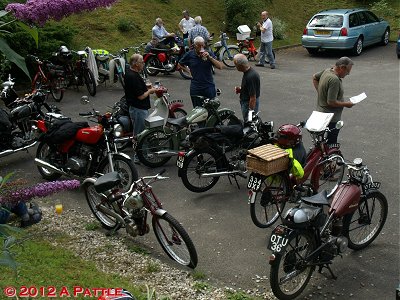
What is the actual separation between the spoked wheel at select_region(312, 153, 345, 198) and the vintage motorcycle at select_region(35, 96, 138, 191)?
2499 mm

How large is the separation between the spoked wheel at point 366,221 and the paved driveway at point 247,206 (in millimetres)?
130

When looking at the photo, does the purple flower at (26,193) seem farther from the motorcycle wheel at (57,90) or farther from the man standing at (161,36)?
the man standing at (161,36)

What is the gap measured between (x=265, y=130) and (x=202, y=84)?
227 centimetres

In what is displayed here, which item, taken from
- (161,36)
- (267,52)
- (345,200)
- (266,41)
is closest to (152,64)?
(161,36)

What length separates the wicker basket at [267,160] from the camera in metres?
5.91

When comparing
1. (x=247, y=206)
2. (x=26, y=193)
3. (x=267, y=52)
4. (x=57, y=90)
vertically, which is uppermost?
(x=26, y=193)

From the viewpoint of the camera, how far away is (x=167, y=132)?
850 cm

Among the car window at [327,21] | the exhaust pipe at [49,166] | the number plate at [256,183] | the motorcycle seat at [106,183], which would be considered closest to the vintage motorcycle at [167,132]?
the exhaust pipe at [49,166]

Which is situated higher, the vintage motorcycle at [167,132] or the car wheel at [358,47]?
the vintage motorcycle at [167,132]

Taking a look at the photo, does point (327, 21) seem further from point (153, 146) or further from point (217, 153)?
point (217, 153)

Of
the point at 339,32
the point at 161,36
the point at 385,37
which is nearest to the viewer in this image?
the point at 161,36

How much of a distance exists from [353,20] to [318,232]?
14.6m

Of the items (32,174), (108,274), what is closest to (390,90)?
(32,174)

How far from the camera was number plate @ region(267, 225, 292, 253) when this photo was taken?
4.65 metres
